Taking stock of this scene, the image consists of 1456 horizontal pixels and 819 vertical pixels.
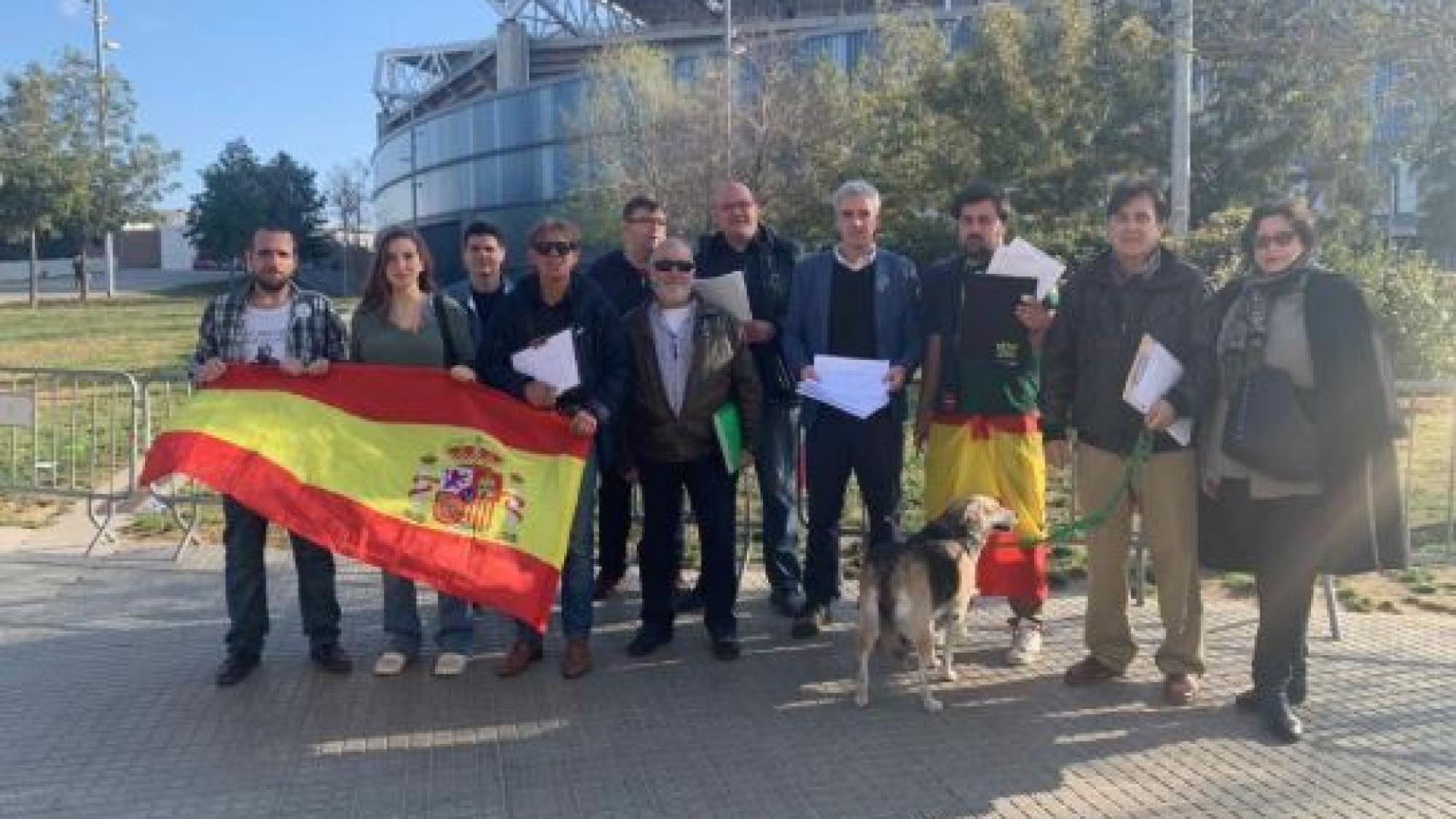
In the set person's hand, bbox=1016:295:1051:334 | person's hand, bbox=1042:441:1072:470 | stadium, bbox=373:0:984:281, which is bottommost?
person's hand, bbox=1042:441:1072:470

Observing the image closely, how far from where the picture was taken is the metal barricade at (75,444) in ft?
27.2

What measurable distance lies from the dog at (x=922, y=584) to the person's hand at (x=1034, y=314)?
0.86 meters

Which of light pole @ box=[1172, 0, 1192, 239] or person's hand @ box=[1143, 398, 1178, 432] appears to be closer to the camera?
person's hand @ box=[1143, 398, 1178, 432]

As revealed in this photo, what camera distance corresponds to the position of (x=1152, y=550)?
5359mm

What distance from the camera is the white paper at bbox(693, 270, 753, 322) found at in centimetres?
604

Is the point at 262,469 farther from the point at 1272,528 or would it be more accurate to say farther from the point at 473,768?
the point at 1272,528

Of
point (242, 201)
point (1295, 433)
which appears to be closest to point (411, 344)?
point (1295, 433)

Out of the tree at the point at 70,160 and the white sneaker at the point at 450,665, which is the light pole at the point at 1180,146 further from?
the tree at the point at 70,160

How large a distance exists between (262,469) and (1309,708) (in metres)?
4.86

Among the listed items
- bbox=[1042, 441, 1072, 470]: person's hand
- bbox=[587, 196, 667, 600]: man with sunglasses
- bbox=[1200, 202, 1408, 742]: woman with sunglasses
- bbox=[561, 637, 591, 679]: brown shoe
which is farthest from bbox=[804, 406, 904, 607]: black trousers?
bbox=[1200, 202, 1408, 742]: woman with sunglasses

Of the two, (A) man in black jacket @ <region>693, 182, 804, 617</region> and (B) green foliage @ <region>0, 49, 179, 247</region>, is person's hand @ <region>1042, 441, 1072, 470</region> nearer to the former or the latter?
(A) man in black jacket @ <region>693, 182, 804, 617</region>

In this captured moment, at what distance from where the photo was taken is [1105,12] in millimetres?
23750

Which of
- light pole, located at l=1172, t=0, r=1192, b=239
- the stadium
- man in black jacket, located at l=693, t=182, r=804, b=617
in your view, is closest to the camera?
man in black jacket, located at l=693, t=182, r=804, b=617

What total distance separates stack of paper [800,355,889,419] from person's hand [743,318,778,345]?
47 centimetres
